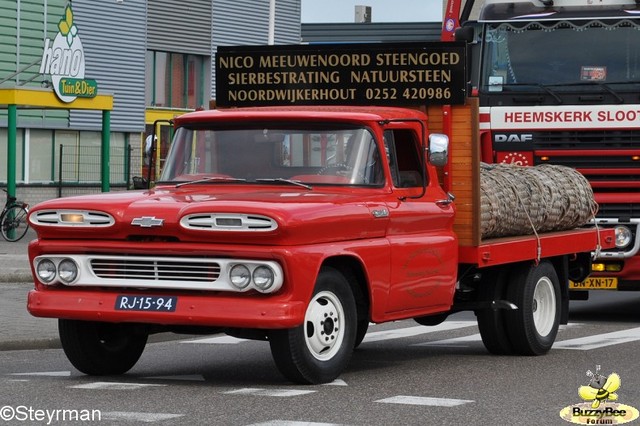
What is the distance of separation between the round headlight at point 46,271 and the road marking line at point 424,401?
2546 mm

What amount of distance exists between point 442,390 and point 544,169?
4.62 m

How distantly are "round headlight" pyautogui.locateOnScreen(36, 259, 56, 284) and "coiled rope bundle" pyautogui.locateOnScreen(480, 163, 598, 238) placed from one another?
3.73 metres

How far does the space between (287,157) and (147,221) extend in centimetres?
156

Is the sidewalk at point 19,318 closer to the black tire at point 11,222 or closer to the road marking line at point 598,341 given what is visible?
the road marking line at point 598,341

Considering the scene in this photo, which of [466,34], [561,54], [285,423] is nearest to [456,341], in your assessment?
[561,54]

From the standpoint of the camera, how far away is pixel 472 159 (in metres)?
13.2

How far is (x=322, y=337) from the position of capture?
1111cm

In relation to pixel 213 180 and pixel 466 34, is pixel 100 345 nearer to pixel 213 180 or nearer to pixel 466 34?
pixel 213 180

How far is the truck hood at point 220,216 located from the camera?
1059cm

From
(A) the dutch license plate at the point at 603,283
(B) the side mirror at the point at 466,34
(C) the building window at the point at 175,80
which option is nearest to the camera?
(A) the dutch license plate at the point at 603,283

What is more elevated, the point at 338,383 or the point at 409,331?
the point at 338,383

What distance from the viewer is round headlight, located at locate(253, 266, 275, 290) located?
10.6m

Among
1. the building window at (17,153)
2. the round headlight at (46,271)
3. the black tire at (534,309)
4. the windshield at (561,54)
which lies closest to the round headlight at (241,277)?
the round headlight at (46,271)

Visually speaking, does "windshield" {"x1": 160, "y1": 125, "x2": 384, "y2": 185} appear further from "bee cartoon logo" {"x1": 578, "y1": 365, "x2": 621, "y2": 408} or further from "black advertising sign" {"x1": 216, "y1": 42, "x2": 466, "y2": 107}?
"bee cartoon logo" {"x1": 578, "y1": 365, "x2": 621, "y2": 408}
